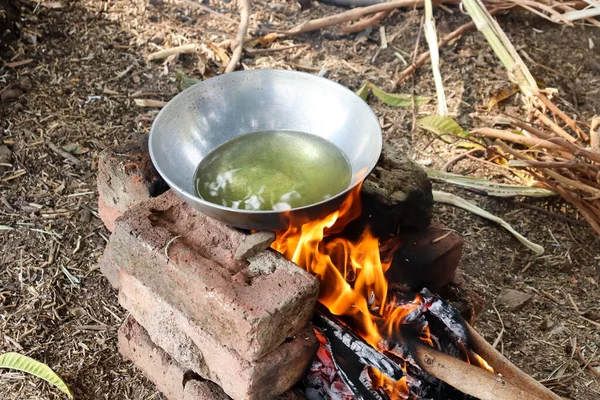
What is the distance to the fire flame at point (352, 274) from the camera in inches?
88.6

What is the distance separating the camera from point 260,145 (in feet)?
7.50

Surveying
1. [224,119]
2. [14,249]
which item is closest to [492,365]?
[224,119]

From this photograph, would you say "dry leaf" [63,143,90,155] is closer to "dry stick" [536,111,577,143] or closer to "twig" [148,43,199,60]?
"twig" [148,43,199,60]

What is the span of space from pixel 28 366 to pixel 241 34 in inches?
104

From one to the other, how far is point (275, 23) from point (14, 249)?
8.40 feet

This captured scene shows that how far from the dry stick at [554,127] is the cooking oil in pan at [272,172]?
6.47ft

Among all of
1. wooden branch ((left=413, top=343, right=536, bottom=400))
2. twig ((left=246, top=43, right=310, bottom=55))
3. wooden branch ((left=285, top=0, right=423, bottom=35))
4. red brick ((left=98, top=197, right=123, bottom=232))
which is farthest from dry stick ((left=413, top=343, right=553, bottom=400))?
wooden branch ((left=285, top=0, right=423, bottom=35))

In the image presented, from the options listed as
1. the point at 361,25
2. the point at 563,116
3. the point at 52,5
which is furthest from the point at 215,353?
the point at 52,5

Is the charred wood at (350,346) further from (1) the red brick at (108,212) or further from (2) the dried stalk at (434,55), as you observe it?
(2) the dried stalk at (434,55)

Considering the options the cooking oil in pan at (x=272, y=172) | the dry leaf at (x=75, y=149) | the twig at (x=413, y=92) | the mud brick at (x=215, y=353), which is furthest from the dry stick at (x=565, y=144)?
the dry leaf at (x=75, y=149)

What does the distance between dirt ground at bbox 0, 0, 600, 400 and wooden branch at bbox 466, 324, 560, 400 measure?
74 centimetres

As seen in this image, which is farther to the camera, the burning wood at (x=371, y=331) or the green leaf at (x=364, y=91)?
the green leaf at (x=364, y=91)

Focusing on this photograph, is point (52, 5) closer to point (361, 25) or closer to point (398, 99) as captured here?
point (361, 25)

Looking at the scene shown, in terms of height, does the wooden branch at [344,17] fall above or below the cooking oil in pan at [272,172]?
below
